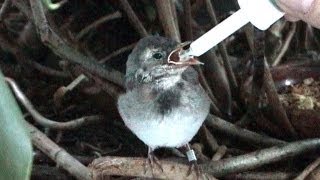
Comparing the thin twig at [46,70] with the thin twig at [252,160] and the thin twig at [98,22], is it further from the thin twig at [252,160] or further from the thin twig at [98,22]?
the thin twig at [252,160]

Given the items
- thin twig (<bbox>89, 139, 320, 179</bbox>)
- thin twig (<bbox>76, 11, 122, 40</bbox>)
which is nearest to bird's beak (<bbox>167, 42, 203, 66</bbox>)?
A: thin twig (<bbox>89, 139, 320, 179</bbox>)

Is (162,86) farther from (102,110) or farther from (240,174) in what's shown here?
(102,110)

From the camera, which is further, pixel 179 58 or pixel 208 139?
pixel 208 139

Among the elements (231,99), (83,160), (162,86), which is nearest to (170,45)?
(162,86)

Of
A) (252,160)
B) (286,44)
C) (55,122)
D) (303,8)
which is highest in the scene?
(303,8)

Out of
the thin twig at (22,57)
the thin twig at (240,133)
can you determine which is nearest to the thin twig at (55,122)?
the thin twig at (22,57)

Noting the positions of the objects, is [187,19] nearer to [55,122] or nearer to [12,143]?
Answer: [55,122]

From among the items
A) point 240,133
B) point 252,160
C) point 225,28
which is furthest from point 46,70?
point 225,28
